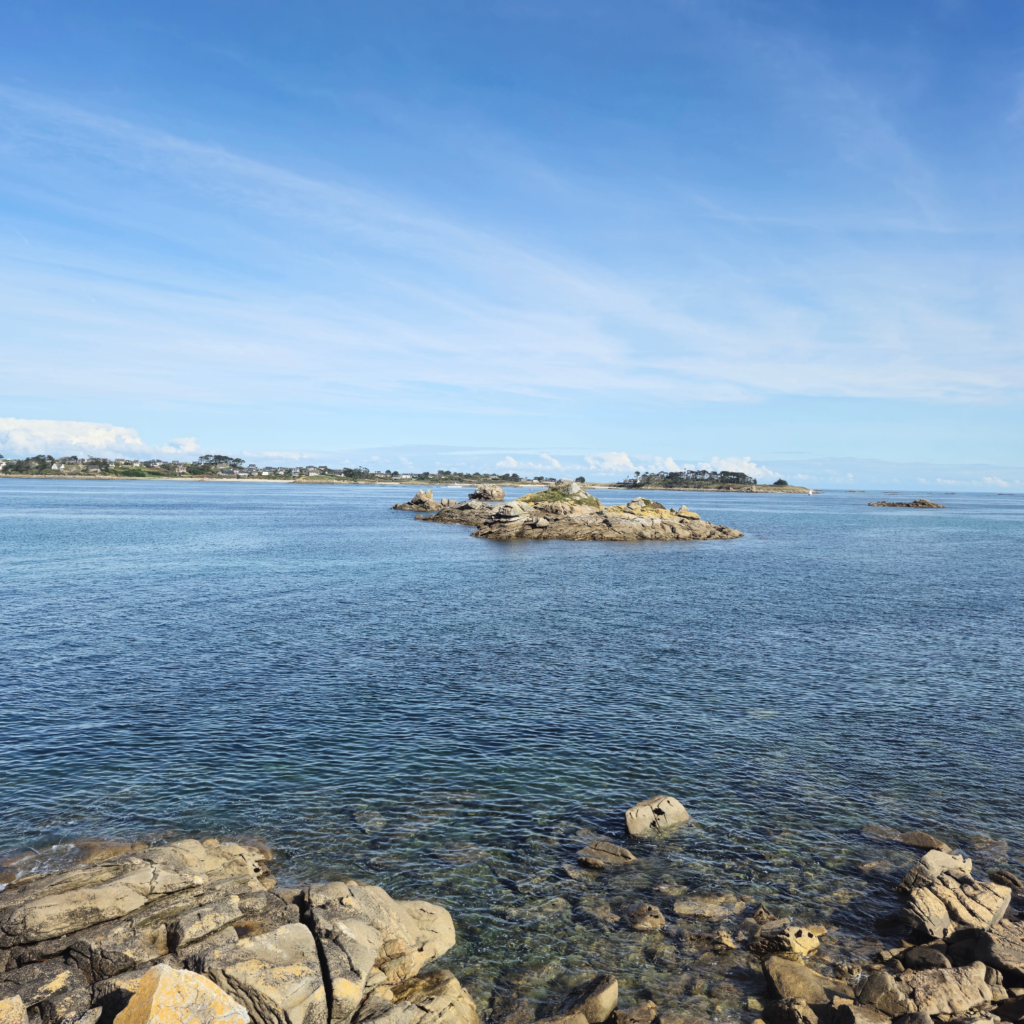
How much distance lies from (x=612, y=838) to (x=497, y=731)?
1032 cm

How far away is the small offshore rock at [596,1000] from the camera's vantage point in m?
16.0

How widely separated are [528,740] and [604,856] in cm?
989

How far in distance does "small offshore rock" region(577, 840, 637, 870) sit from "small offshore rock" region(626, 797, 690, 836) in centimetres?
123

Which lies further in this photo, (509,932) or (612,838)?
(612,838)

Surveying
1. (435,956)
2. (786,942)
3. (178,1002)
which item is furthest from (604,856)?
(178,1002)

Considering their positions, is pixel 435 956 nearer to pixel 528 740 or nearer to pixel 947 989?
pixel 947 989

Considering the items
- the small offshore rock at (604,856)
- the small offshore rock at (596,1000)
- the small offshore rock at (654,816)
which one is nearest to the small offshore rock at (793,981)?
the small offshore rock at (596,1000)

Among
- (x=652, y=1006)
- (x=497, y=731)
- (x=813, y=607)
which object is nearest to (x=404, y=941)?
(x=652, y=1006)

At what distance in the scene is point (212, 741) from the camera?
105ft

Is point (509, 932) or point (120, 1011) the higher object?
point (120, 1011)

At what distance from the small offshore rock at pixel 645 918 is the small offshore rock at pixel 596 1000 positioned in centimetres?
304

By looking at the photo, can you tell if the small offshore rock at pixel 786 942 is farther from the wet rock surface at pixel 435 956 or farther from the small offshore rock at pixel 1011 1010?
the small offshore rock at pixel 1011 1010

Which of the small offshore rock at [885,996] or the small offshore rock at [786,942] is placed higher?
the small offshore rock at [885,996]

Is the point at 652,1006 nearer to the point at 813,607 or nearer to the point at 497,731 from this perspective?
the point at 497,731
